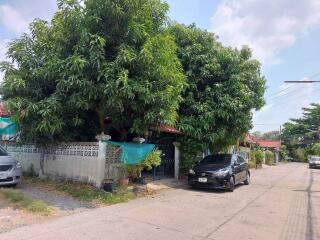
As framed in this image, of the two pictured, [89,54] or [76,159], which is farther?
[76,159]

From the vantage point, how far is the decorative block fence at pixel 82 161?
453 inches

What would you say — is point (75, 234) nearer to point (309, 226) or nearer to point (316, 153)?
point (309, 226)

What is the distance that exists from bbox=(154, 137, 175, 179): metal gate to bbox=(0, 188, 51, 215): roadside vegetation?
6.82m

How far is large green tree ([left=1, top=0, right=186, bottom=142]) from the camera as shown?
10414 mm

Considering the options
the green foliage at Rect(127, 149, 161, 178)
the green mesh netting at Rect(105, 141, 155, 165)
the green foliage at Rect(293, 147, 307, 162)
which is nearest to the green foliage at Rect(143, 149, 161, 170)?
the green foliage at Rect(127, 149, 161, 178)

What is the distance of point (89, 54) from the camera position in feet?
34.4

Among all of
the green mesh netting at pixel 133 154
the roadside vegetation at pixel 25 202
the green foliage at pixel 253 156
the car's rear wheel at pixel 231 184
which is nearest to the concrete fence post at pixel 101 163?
the green mesh netting at pixel 133 154

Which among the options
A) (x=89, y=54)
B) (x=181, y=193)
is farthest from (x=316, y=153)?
(x=89, y=54)

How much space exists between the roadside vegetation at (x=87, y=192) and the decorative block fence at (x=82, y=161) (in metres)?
0.35

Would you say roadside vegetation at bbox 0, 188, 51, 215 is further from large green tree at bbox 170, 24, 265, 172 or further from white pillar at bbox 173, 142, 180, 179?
white pillar at bbox 173, 142, 180, 179

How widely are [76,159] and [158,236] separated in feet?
20.8

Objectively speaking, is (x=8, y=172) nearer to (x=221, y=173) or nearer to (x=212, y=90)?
(x=221, y=173)

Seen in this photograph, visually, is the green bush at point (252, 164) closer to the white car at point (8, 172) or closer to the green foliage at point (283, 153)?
the white car at point (8, 172)

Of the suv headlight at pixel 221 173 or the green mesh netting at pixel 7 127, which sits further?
the green mesh netting at pixel 7 127
